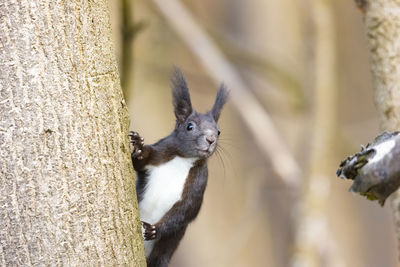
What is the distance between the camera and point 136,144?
2496mm

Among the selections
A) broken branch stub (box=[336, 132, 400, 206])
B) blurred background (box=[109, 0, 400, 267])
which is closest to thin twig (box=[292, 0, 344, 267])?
blurred background (box=[109, 0, 400, 267])

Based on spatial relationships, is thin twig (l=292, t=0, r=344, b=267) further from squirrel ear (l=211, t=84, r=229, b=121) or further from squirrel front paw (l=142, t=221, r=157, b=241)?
squirrel front paw (l=142, t=221, r=157, b=241)

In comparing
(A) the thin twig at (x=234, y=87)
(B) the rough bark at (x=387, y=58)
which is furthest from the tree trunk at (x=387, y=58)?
(A) the thin twig at (x=234, y=87)

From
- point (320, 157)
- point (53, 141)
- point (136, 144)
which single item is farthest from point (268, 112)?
point (53, 141)

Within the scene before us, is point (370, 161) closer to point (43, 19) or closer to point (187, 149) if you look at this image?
point (43, 19)

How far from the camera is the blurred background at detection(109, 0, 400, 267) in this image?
15.3ft

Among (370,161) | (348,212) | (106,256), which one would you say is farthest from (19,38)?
(348,212)

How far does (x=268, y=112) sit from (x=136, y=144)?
4.38 m

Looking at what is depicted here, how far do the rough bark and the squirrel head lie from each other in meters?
0.72

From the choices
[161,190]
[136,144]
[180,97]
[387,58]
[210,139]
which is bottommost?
[161,190]

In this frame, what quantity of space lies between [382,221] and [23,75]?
6.19 m

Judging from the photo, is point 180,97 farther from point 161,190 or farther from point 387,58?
point 387,58

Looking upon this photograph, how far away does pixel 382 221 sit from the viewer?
722 cm

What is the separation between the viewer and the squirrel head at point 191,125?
264 cm
